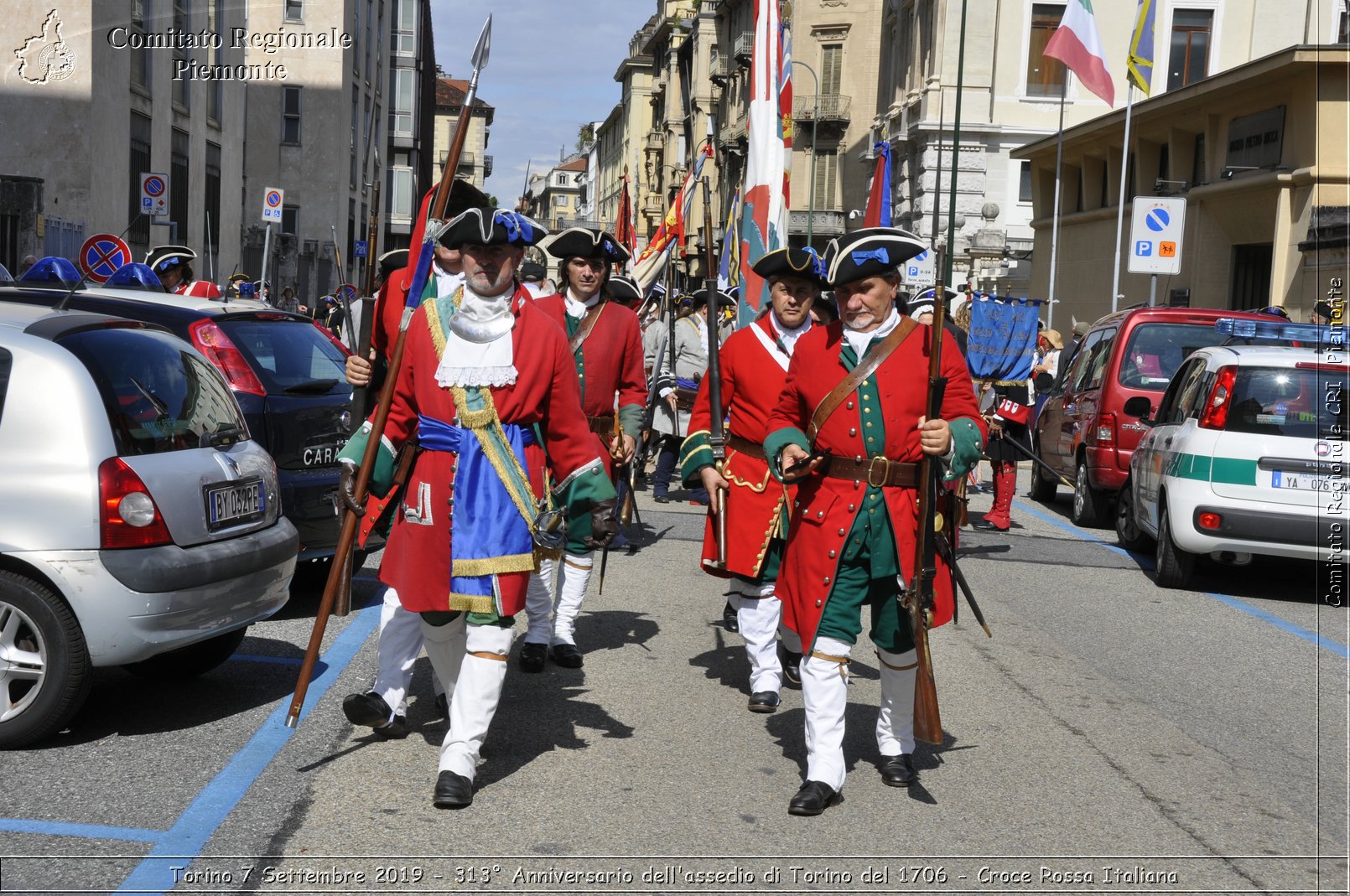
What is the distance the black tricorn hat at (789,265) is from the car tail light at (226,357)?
2943 millimetres

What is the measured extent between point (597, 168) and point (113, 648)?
477 ft

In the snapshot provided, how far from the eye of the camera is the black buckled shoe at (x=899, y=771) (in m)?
5.50

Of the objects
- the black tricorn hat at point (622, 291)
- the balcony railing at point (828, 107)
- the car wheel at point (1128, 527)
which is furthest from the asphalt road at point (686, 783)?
the balcony railing at point (828, 107)

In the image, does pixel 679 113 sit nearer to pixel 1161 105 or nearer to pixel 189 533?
pixel 1161 105

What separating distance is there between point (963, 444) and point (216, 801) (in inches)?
109

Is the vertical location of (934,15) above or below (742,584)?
above

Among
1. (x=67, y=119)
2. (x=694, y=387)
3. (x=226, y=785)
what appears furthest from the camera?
(x=67, y=119)

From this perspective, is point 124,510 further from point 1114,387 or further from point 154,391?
point 1114,387

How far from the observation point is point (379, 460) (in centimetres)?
547

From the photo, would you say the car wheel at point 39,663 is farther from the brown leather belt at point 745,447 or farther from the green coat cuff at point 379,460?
the brown leather belt at point 745,447

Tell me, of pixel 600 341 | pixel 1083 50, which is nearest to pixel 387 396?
pixel 600 341

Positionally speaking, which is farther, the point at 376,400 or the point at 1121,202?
the point at 1121,202

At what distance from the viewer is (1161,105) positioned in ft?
101

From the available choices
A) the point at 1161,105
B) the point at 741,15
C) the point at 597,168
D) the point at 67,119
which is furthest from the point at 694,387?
the point at 597,168
